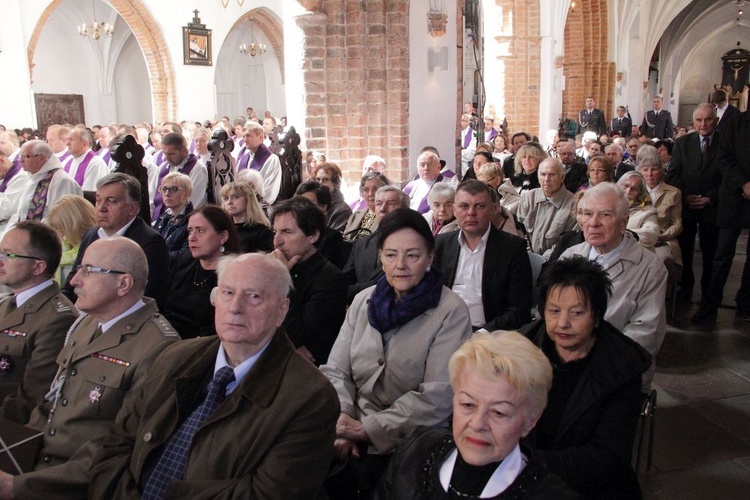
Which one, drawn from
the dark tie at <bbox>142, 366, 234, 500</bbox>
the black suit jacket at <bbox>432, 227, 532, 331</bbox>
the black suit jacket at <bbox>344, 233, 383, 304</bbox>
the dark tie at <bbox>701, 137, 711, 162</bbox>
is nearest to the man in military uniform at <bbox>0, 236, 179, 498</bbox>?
the dark tie at <bbox>142, 366, 234, 500</bbox>

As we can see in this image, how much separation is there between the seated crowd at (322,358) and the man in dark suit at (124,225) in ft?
0.03

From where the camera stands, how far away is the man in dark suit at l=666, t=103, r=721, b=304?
6.00 m

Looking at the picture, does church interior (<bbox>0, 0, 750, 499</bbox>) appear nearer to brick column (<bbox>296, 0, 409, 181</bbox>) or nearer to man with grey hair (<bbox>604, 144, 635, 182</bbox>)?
brick column (<bbox>296, 0, 409, 181</bbox>)

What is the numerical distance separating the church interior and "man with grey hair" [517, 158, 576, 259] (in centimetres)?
118

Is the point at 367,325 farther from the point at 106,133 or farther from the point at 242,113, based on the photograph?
the point at 242,113

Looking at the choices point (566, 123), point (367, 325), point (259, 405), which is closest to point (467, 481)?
point (259, 405)

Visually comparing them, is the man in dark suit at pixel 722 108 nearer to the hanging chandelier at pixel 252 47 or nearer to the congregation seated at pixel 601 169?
the congregation seated at pixel 601 169

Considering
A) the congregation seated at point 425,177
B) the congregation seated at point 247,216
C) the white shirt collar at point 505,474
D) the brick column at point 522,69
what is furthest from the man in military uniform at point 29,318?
the brick column at point 522,69

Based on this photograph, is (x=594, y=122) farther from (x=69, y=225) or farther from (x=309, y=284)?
(x=309, y=284)

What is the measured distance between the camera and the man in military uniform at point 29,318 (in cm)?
275

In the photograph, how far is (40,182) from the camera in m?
5.60

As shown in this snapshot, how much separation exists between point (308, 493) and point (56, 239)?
6.04 ft

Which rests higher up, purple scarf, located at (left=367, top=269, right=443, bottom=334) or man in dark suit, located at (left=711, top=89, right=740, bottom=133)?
man in dark suit, located at (left=711, top=89, right=740, bottom=133)

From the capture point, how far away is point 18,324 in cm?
284
